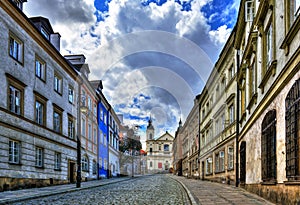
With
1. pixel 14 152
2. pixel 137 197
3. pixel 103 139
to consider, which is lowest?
pixel 137 197

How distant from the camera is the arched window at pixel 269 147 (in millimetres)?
9744

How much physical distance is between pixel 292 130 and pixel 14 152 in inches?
Result: 554

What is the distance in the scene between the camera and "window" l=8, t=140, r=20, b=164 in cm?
1712

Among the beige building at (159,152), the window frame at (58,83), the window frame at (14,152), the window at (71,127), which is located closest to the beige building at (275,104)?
the window frame at (14,152)

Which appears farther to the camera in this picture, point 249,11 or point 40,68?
point 40,68

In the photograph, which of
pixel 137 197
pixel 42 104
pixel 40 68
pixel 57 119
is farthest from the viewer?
pixel 57 119

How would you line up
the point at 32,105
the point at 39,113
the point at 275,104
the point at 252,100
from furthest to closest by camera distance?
1. the point at 39,113
2. the point at 32,105
3. the point at 252,100
4. the point at 275,104

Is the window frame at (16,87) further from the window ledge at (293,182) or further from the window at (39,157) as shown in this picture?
the window ledge at (293,182)

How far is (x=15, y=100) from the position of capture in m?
17.8

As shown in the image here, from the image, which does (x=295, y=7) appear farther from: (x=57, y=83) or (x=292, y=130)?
(x=57, y=83)

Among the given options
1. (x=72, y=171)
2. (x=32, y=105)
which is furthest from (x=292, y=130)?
(x=72, y=171)

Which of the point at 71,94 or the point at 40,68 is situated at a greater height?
the point at 40,68


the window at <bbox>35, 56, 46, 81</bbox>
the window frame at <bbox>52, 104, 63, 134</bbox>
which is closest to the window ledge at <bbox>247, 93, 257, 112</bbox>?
the window at <bbox>35, 56, 46, 81</bbox>

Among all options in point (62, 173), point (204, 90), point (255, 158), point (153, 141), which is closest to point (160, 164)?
point (153, 141)
